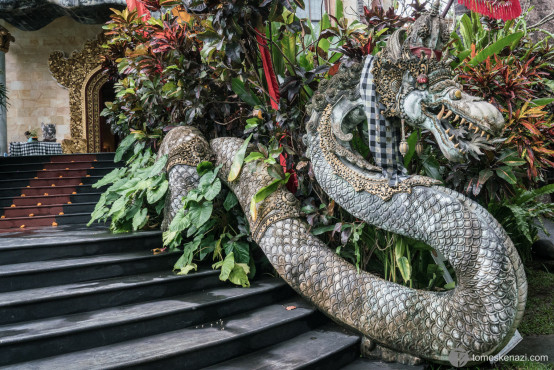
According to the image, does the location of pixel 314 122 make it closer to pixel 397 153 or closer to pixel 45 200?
pixel 397 153

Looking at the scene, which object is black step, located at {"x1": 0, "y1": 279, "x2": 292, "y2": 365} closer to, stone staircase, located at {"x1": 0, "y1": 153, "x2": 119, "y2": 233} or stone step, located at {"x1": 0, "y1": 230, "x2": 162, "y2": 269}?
stone step, located at {"x1": 0, "y1": 230, "x2": 162, "y2": 269}

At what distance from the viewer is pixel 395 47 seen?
243 cm

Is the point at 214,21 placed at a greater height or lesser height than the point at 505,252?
greater

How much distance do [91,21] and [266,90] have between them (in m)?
8.37

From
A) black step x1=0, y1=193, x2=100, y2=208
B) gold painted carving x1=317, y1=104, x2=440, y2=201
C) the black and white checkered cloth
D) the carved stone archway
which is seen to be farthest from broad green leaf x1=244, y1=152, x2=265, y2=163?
the carved stone archway

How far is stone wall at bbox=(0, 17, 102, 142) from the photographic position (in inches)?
432

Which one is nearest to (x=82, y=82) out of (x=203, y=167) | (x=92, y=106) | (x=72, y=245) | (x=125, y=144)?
(x=92, y=106)

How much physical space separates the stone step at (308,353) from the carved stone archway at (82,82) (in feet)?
32.4

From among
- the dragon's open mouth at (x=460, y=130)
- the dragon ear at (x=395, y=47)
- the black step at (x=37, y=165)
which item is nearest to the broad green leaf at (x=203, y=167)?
the dragon ear at (x=395, y=47)

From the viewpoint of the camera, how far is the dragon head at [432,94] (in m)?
2.17

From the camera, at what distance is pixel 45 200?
560 centimetres

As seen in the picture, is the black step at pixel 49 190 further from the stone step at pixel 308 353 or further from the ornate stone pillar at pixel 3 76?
the stone step at pixel 308 353

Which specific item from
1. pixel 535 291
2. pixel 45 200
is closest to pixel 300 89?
pixel 535 291

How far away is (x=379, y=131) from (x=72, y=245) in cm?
217
